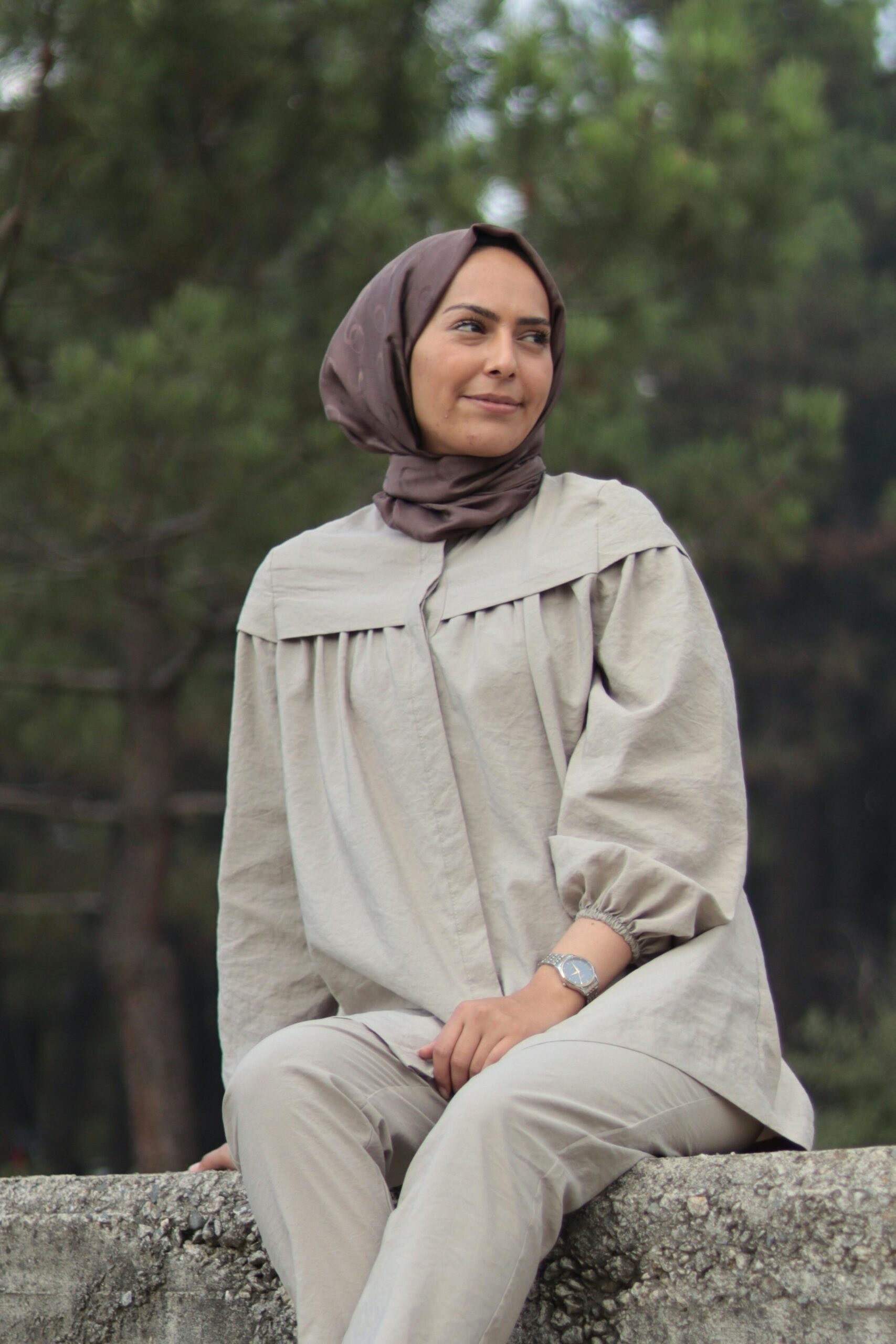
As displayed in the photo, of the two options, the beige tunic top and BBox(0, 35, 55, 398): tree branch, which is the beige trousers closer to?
the beige tunic top

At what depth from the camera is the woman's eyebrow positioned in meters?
1.90

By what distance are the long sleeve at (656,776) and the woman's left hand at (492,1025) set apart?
9 centimetres

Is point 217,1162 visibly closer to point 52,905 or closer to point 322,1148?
point 322,1148

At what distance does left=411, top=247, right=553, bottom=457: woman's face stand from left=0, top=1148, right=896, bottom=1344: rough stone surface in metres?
0.89

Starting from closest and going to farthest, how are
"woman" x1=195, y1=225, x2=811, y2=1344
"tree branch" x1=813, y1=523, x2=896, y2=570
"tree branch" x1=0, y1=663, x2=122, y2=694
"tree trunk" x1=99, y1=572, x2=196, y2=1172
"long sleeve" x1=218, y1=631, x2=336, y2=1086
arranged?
"woman" x1=195, y1=225, x2=811, y2=1344
"long sleeve" x1=218, y1=631, x2=336, y2=1086
"tree branch" x1=0, y1=663, x2=122, y2=694
"tree trunk" x1=99, y1=572, x2=196, y2=1172
"tree branch" x1=813, y1=523, x2=896, y2=570

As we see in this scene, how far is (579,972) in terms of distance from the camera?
155 centimetres

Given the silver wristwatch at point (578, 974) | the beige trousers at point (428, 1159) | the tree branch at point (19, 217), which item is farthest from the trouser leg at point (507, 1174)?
the tree branch at point (19, 217)

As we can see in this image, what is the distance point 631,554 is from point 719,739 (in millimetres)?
235

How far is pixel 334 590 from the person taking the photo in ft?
6.22

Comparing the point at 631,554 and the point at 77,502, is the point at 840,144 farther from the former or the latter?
the point at 631,554

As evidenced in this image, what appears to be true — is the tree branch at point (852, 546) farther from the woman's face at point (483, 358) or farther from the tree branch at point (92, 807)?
the woman's face at point (483, 358)

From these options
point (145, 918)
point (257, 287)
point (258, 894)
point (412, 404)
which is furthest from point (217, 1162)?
point (145, 918)

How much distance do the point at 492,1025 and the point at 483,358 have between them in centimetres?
81

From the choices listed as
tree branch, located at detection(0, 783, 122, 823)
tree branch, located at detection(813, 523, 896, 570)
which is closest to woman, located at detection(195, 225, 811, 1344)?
tree branch, located at detection(0, 783, 122, 823)
